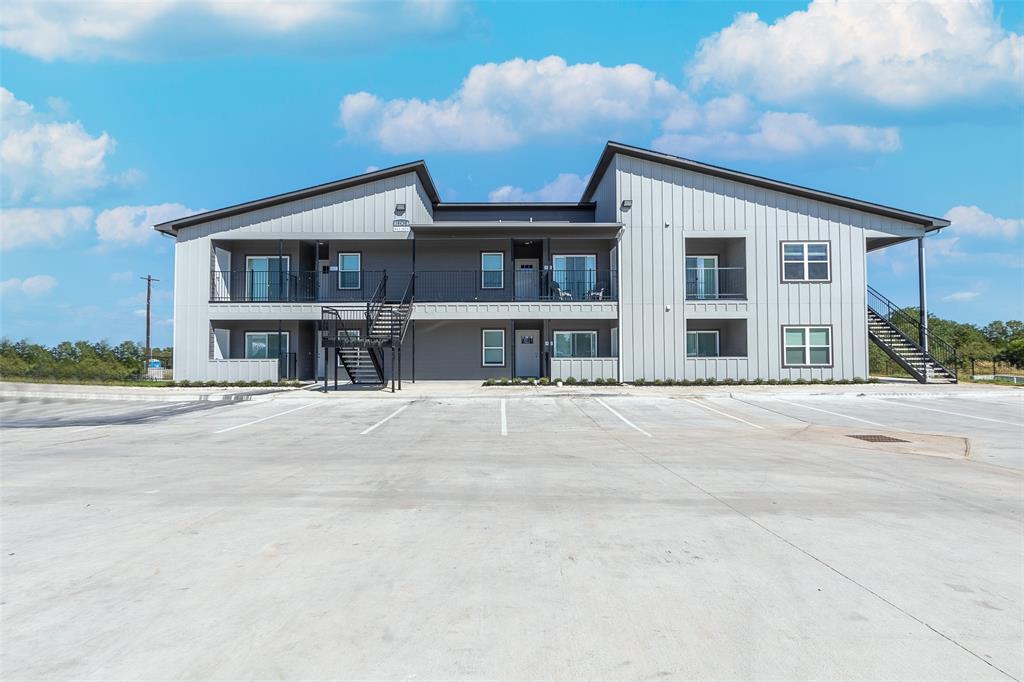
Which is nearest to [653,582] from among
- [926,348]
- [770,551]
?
[770,551]

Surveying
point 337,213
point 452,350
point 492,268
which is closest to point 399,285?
point 452,350

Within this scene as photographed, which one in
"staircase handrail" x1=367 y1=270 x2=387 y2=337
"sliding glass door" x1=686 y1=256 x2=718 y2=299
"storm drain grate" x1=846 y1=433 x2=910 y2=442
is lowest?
"storm drain grate" x1=846 y1=433 x2=910 y2=442

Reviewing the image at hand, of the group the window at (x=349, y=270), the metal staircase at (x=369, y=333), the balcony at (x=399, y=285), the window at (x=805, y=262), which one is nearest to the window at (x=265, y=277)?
the balcony at (x=399, y=285)

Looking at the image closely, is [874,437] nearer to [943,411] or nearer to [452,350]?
[943,411]

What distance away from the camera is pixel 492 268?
84.9 ft

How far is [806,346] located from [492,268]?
1436 centimetres

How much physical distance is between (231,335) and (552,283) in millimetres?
15429

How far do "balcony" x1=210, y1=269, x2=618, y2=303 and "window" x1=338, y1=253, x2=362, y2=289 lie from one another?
45mm

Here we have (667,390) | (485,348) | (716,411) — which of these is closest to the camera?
(716,411)

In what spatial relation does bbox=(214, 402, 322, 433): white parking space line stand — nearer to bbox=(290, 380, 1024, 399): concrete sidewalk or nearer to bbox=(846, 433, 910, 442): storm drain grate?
bbox=(290, 380, 1024, 399): concrete sidewalk

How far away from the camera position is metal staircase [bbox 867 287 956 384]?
22922 mm

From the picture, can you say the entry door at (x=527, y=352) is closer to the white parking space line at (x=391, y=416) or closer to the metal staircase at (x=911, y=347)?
the white parking space line at (x=391, y=416)

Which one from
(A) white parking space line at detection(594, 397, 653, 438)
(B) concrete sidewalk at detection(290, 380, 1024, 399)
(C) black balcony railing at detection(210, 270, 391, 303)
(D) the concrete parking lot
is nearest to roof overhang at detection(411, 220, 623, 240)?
(C) black balcony railing at detection(210, 270, 391, 303)

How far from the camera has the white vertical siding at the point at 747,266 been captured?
23.3m
